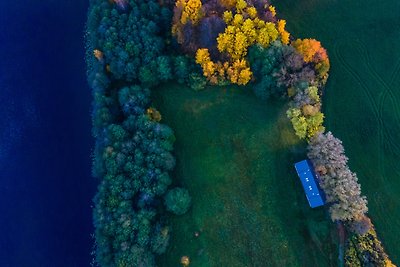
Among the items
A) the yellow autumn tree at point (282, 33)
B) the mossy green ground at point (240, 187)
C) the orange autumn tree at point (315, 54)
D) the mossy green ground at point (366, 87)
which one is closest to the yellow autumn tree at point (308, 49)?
the orange autumn tree at point (315, 54)

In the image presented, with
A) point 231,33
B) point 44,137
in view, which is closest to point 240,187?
point 231,33

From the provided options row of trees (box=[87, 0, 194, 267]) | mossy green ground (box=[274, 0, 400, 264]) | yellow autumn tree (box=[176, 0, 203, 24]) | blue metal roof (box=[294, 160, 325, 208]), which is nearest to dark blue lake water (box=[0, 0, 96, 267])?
row of trees (box=[87, 0, 194, 267])

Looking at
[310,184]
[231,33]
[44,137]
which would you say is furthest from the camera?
[44,137]

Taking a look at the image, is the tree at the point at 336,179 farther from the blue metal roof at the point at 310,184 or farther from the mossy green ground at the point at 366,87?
the mossy green ground at the point at 366,87

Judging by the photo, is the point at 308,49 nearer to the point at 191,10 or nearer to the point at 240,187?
the point at 191,10

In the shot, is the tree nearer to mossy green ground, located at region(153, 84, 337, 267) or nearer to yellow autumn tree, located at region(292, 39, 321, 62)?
mossy green ground, located at region(153, 84, 337, 267)

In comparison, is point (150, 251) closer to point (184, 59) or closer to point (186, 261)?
point (186, 261)
